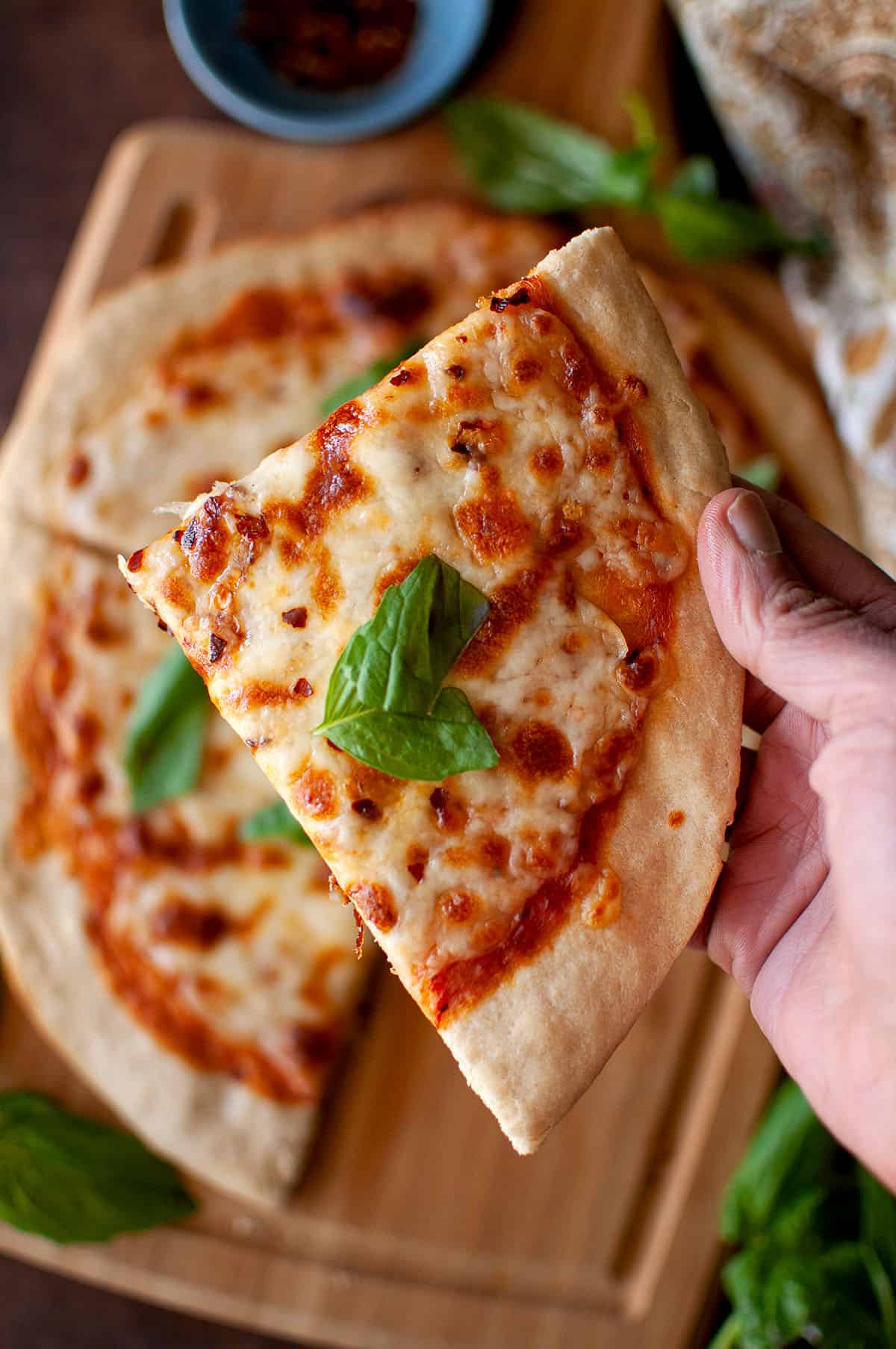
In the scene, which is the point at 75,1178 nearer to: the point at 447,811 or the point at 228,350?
the point at 447,811

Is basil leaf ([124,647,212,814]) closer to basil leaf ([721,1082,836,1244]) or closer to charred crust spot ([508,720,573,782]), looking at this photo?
charred crust spot ([508,720,573,782])

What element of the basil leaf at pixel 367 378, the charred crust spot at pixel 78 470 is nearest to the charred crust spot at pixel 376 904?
the basil leaf at pixel 367 378

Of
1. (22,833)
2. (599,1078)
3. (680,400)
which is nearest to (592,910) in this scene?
(680,400)

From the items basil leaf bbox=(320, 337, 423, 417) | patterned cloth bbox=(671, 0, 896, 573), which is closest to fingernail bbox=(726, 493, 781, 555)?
basil leaf bbox=(320, 337, 423, 417)

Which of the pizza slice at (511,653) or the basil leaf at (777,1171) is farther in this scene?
the basil leaf at (777,1171)

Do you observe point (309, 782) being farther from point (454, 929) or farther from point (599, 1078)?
point (599, 1078)

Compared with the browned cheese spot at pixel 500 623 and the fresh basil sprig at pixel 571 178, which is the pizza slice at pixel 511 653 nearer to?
the browned cheese spot at pixel 500 623
